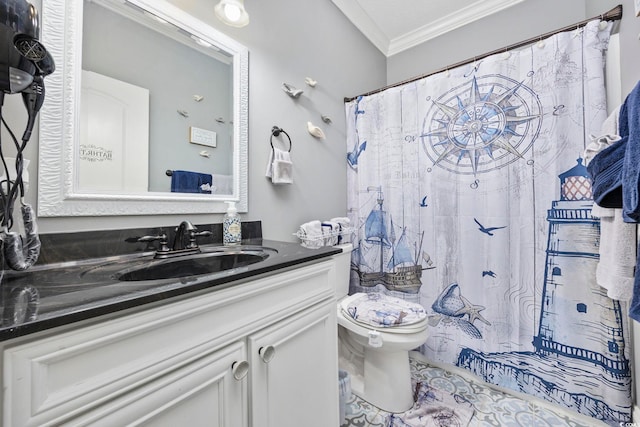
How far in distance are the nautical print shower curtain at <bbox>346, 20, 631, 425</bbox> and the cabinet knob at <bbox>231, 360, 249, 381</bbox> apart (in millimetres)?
1276

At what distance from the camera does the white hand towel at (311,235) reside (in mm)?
1460

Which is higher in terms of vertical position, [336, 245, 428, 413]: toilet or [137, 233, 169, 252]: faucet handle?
[137, 233, 169, 252]: faucet handle

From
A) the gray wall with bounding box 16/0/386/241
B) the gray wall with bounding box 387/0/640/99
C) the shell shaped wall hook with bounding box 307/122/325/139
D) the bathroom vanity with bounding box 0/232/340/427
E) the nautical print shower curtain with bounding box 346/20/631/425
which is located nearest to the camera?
the bathroom vanity with bounding box 0/232/340/427

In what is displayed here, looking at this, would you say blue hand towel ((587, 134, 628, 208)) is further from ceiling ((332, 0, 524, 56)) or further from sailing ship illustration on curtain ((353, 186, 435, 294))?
ceiling ((332, 0, 524, 56))

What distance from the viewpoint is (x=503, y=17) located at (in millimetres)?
1829

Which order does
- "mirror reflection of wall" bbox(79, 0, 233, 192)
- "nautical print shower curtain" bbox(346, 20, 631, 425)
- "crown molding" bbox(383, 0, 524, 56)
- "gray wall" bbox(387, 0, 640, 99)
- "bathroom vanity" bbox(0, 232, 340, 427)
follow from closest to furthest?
"bathroom vanity" bbox(0, 232, 340, 427) < "mirror reflection of wall" bbox(79, 0, 233, 192) < "gray wall" bbox(387, 0, 640, 99) < "nautical print shower curtain" bbox(346, 20, 631, 425) < "crown molding" bbox(383, 0, 524, 56)

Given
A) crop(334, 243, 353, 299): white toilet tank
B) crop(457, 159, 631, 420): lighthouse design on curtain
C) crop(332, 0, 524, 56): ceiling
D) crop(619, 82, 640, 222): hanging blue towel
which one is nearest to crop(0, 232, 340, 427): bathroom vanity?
crop(334, 243, 353, 299): white toilet tank

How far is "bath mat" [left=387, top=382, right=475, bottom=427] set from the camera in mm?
1195

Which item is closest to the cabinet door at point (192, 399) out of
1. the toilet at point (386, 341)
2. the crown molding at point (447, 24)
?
the toilet at point (386, 341)

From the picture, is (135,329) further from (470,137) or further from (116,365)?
(470,137)

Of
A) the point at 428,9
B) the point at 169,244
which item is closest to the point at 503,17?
the point at 428,9

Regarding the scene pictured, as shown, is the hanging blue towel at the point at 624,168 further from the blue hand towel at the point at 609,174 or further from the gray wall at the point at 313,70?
the gray wall at the point at 313,70

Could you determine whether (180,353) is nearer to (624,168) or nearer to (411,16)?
(624,168)

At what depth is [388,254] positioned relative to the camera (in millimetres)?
1769
